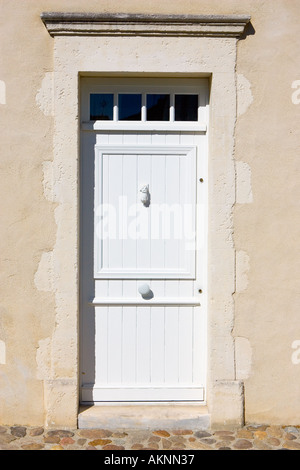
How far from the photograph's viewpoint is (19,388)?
155 inches

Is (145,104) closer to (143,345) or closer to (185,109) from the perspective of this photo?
(185,109)

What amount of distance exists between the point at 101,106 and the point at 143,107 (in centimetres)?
36

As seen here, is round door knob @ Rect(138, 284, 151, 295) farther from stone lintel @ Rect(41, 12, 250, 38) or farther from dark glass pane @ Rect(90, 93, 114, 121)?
stone lintel @ Rect(41, 12, 250, 38)

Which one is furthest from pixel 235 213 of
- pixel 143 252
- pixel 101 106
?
pixel 101 106

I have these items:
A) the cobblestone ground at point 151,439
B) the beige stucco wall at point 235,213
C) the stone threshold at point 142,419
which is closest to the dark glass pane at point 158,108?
the beige stucco wall at point 235,213

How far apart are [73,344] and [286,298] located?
1797mm

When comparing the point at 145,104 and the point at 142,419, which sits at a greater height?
the point at 145,104

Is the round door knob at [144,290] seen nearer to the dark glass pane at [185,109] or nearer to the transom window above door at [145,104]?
the transom window above door at [145,104]

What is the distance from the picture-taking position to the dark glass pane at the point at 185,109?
4.10 metres

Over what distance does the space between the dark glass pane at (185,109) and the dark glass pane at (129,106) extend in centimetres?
33

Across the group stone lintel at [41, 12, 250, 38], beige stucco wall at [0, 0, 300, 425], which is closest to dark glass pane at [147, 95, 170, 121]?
stone lintel at [41, 12, 250, 38]

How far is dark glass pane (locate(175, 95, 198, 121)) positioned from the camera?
410cm

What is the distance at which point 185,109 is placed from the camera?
4.11m
